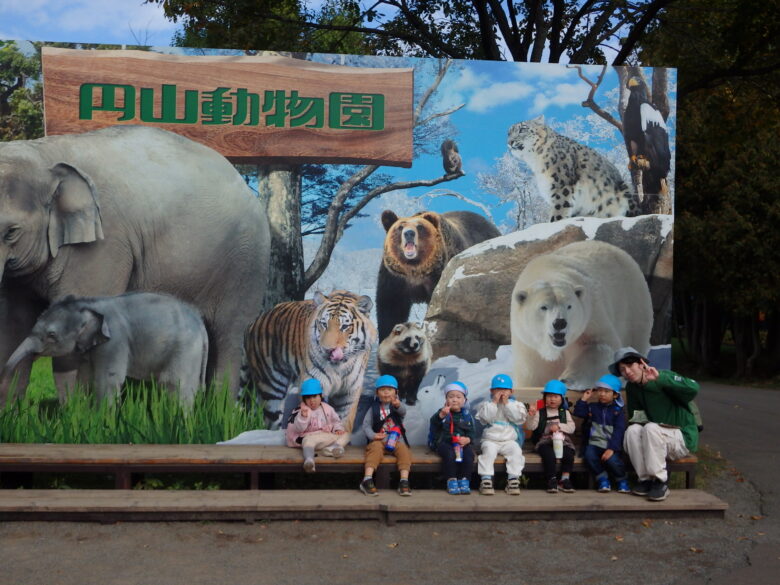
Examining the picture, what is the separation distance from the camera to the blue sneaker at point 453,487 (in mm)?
6410

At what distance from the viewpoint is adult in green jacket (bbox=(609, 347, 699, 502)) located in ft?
21.0

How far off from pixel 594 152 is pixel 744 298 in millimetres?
14194

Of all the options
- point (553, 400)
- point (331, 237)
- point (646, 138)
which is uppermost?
point (646, 138)

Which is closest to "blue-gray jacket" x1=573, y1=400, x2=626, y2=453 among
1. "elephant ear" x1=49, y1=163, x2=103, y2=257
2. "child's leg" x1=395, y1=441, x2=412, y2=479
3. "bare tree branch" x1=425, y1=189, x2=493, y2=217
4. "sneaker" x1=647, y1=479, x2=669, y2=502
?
"sneaker" x1=647, y1=479, x2=669, y2=502

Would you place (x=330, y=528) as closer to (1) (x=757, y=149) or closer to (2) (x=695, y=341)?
(1) (x=757, y=149)

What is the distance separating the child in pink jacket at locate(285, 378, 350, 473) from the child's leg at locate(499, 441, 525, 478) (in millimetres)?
1278

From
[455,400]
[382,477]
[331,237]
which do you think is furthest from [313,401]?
[331,237]

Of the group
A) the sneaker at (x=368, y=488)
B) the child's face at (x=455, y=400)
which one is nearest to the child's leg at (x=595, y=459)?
the child's face at (x=455, y=400)

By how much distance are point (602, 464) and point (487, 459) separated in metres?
0.93

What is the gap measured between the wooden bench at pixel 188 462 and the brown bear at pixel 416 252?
4.29 ft

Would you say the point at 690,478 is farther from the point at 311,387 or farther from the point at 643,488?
the point at 311,387

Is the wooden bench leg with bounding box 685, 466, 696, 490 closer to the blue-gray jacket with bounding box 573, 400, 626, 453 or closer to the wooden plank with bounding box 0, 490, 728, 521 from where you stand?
the wooden plank with bounding box 0, 490, 728, 521

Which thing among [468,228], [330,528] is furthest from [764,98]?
[330,528]

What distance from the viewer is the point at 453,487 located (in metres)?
6.43
